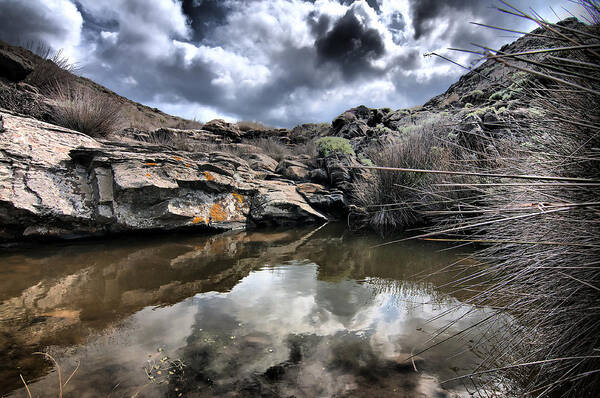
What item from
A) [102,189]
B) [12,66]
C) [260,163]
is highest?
[12,66]

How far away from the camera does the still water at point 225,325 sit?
4.65ft

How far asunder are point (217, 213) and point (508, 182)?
462 cm

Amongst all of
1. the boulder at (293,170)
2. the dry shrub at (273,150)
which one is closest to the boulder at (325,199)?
the boulder at (293,170)

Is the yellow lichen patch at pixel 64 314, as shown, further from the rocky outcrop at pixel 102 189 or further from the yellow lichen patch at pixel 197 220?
the yellow lichen patch at pixel 197 220

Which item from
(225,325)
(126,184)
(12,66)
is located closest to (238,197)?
(126,184)

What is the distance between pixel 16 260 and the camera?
317 cm

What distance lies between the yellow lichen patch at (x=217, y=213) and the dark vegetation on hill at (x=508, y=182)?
42cm

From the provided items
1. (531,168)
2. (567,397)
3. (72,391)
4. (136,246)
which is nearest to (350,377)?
(567,397)

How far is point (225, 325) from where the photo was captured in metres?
1.98

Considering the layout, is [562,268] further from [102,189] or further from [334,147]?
[334,147]

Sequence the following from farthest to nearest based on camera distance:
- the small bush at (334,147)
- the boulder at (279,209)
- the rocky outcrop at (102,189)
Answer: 1. the small bush at (334,147)
2. the boulder at (279,209)
3. the rocky outcrop at (102,189)

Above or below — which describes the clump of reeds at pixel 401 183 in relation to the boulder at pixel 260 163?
below

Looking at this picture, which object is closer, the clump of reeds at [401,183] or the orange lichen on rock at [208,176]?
the clump of reeds at [401,183]

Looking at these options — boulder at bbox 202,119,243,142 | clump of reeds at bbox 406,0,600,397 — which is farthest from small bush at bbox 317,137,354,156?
clump of reeds at bbox 406,0,600,397
